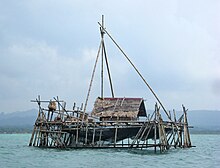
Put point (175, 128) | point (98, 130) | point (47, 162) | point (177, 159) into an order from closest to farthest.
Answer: point (47, 162) < point (177, 159) < point (98, 130) < point (175, 128)

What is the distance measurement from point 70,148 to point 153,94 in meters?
7.56

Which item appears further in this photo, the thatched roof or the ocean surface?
the thatched roof

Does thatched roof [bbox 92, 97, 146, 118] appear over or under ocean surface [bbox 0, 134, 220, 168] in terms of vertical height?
over

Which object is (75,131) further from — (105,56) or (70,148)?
(105,56)

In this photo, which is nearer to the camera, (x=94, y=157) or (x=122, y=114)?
(x=94, y=157)

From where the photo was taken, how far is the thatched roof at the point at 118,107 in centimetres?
3425

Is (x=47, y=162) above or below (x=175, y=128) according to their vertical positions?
below

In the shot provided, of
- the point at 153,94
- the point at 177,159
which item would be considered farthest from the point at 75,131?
the point at 177,159

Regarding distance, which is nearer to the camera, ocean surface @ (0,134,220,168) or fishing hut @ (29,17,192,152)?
ocean surface @ (0,134,220,168)

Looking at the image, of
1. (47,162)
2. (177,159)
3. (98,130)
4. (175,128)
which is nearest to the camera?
(47,162)

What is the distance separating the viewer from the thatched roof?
34250 millimetres

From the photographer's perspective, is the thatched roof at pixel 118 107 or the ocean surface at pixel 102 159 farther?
the thatched roof at pixel 118 107

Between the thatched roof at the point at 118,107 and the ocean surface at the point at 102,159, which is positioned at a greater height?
the thatched roof at the point at 118,107

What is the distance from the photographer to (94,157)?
29203 mm
